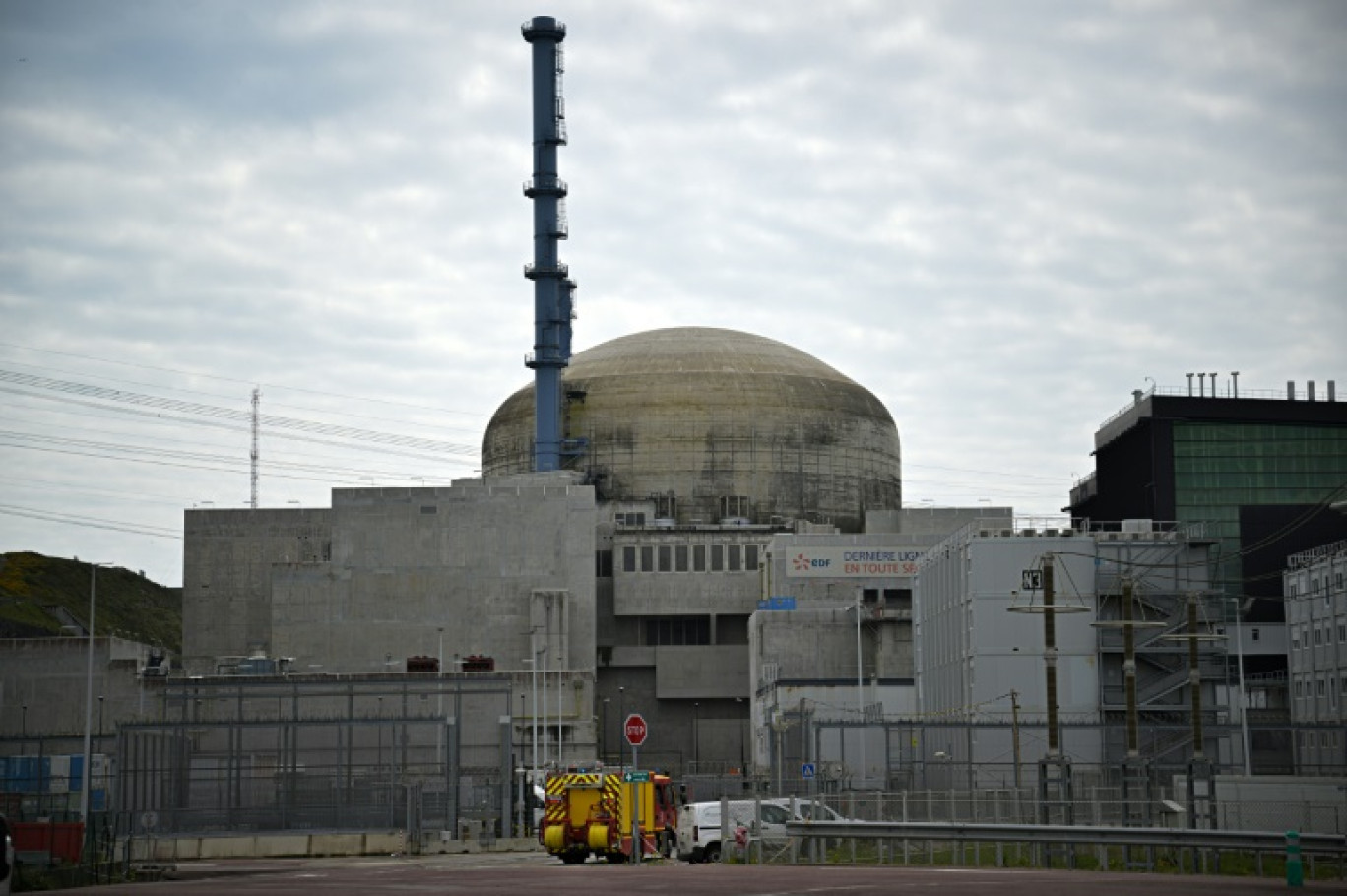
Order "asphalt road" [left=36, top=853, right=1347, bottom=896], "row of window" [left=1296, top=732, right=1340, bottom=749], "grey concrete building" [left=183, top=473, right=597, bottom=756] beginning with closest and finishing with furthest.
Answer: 1. "asphalt road" [left=36, top=853, right=1347, bottom=896]
2. "row of window" [left=1296, top=732, right=1340, bottom=749]
3. "grey concrete building" [left=183, top=473, right=597, bottom=756]

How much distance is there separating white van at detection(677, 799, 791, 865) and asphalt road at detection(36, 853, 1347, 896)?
31.0ft

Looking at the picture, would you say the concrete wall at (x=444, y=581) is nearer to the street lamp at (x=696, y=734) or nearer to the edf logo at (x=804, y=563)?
the street lamp at (x=696, y=734)

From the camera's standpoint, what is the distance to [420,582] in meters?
120

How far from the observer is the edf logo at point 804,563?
12044cm

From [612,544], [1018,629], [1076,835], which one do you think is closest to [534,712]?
[1018,629]

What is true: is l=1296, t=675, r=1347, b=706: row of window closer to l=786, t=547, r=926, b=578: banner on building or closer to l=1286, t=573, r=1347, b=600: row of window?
l=1286, t=573, r=1347, b=600: row of window

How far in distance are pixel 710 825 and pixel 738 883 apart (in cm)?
1789

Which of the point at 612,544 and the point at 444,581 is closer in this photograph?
the point at 444,581

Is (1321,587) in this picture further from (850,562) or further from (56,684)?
(56,684)

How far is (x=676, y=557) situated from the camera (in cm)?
13100

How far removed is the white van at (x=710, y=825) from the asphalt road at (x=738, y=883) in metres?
9.45

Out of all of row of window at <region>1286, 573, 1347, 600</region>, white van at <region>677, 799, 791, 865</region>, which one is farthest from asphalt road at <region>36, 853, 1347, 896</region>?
row of window at <region>1286, 573, 1347, 600</region>

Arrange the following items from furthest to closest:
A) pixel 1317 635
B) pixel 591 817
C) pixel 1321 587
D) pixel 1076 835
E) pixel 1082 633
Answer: pixel 1317 635
pixel 1321 587
pixel 1082 633
pixel 591 817
pixel 1076 835

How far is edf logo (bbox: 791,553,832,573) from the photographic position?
120 m
